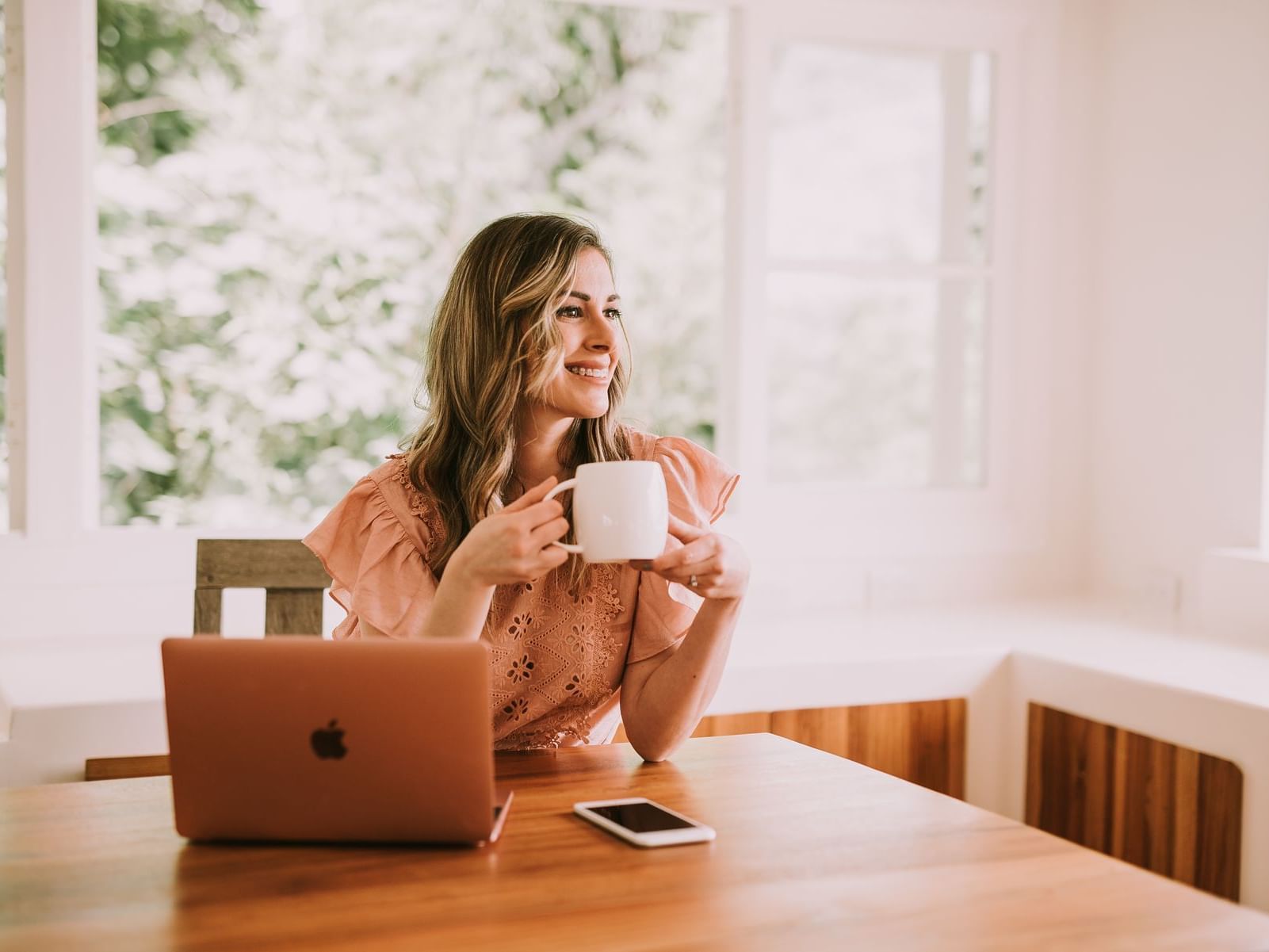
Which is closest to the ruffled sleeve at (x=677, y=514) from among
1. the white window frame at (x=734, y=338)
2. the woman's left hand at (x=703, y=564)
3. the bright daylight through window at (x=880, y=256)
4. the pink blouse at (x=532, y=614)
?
the pink blouse at (x=532, y=614)

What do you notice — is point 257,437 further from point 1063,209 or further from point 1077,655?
point 1077,655

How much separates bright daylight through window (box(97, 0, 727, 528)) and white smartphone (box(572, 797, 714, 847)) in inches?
144

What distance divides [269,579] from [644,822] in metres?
0.95

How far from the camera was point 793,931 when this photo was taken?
909mm

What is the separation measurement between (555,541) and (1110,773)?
4.61 ft

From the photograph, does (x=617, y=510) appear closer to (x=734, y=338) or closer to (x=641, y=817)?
(x=641, y=817)

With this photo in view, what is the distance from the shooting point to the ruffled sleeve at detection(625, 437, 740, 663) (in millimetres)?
1590

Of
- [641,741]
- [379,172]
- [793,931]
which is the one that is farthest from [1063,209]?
[379,172]

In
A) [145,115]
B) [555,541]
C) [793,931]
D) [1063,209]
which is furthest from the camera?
[145,115]

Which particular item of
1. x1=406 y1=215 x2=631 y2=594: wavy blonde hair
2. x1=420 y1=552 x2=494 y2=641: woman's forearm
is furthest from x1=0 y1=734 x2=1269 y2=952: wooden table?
x1=406 y1=215 x2=631 y2=594: wavy blonde hair

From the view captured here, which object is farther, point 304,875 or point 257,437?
point 257,437

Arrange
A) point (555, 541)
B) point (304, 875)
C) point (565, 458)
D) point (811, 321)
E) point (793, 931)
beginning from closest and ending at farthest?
1. point (793, 931)
2. point (304, 875)
3. point (555, 541)
4. point (565, 458)
5. point (811, 321)

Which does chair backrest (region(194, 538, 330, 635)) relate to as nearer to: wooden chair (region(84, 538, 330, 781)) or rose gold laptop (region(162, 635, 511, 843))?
wooden chair (region(84, 538, 330, 781))

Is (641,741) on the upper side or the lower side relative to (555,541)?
lower
